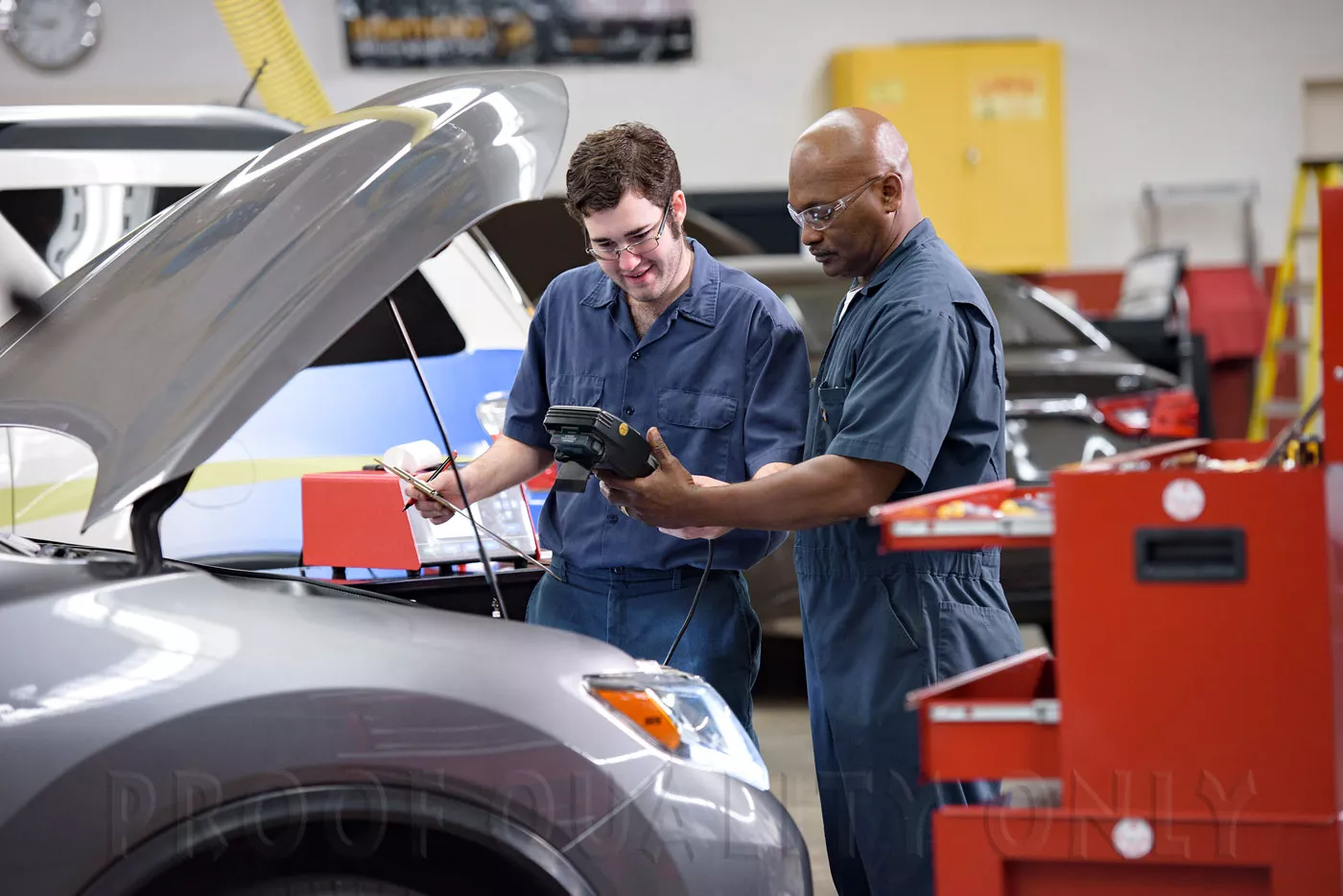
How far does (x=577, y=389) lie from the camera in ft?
7.66

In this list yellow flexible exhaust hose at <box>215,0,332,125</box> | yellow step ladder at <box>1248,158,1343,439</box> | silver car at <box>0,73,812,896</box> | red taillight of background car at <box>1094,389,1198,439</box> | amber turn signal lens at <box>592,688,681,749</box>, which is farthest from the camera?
yellow step ladder at <box>1248,158,1343,439</box>

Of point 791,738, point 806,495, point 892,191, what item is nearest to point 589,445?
point 806,495

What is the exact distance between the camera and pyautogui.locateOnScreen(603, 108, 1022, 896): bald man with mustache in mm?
1938

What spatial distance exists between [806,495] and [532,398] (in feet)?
2.21

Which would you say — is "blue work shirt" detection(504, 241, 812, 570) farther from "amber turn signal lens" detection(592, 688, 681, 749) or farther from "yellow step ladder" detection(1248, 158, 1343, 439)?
"yellow step ladder" detection(1248, 158, 1343, 439)

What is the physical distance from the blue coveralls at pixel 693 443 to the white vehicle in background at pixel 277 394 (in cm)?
55

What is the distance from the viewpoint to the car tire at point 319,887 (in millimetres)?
1644

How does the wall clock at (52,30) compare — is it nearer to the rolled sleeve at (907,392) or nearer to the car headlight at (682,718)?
the rolled sleeve at (907,392)

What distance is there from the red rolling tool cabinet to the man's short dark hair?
763 millimetres

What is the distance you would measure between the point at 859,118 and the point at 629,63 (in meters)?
8.24

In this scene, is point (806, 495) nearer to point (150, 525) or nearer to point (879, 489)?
point (879, 489)

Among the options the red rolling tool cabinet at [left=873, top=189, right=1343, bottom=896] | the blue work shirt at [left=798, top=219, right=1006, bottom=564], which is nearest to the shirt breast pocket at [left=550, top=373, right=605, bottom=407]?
the blue work shirt at [left=798, top=219, right=1006, bottom=564]

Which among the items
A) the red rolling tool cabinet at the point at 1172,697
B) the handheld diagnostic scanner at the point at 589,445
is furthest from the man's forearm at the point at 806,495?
the red rolling tool cabinet at the point at 1172,697

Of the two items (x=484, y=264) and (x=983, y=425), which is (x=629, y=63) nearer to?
(x=484, y=264)
